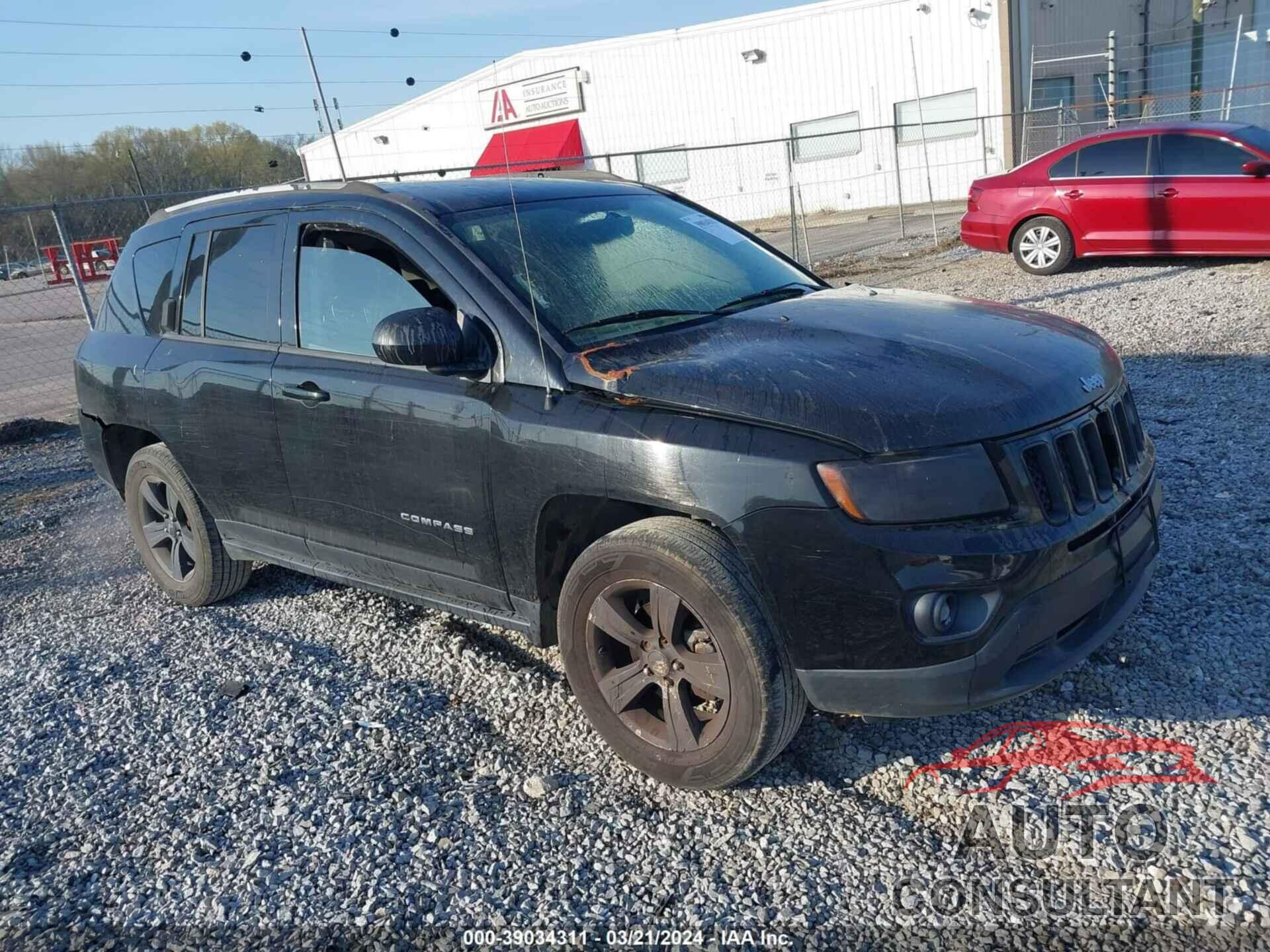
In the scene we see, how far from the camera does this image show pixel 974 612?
257 centimetres

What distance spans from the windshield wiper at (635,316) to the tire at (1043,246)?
364 inches

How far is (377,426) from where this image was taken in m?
3.50

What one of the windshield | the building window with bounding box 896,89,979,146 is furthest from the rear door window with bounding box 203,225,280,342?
the building window with bounding box 896,89,979,146

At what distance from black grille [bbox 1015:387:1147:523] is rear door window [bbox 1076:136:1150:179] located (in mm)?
8971

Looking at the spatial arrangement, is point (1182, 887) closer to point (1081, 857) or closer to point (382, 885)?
point (1081, 857)

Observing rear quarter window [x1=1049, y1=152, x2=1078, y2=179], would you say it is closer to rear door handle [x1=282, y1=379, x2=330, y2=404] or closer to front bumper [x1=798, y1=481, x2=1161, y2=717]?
front bumper [x1=798, y1=481, x2=1161, y2=717]

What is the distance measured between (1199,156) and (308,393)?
10114 mm

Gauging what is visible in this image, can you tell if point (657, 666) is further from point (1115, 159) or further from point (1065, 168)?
point (1065, 168)

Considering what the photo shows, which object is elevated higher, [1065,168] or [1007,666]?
[1065,168]

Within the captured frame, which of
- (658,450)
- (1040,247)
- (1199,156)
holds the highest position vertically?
(658,450)

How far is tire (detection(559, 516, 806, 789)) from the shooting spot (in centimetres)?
271

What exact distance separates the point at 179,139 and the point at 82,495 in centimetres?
4462

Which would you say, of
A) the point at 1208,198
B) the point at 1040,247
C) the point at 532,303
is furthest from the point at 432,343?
the point at 1040,247

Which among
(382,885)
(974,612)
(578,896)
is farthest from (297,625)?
(974,612)
